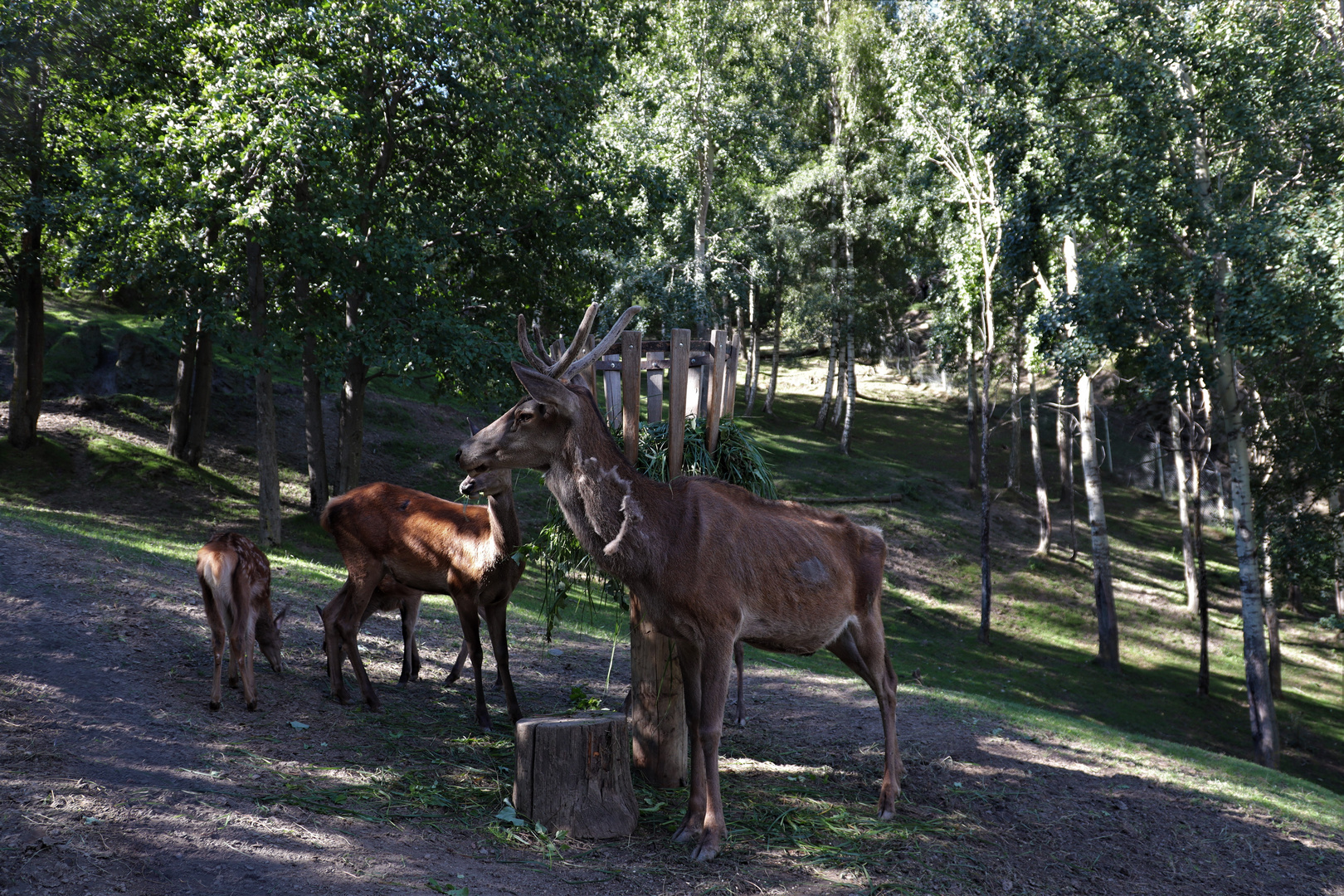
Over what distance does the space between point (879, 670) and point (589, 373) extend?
3.00 m

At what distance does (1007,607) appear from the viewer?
26.2 m

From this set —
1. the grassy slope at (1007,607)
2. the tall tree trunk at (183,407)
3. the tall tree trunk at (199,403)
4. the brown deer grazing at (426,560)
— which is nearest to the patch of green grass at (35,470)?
the grassy slope at (1007,607)

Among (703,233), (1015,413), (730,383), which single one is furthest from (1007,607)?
(730,383)

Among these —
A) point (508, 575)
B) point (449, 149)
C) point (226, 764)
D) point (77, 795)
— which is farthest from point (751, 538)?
point (449, 149)

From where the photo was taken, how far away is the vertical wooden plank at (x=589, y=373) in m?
6.11

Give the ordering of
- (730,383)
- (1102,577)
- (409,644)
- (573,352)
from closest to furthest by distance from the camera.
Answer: (573,352), (730,383), (409,644), (1102,577)

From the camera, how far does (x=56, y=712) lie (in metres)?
6.16

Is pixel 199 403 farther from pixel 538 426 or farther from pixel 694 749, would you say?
pixel 694 749

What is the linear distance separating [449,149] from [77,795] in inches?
621

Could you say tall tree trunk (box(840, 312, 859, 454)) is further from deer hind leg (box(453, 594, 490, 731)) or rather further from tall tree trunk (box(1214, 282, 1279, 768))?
deer hind leg (box(453, 594, 490, 731))

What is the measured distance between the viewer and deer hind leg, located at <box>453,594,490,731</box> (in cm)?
741

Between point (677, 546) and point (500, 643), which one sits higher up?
point (677, 546)

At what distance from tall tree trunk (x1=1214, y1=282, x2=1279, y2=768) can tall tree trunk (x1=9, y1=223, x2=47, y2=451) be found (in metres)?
23.9

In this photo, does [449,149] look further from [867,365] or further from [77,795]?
[867,365]
